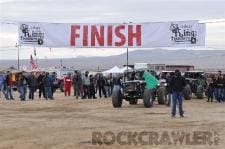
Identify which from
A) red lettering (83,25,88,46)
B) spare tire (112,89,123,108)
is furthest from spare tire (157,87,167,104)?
red lettering (83,25,88,46)

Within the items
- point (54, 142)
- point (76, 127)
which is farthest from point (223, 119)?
point (54, 142)

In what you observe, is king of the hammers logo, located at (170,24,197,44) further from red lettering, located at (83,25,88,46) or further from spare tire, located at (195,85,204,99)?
red lettering, located at (83,25,88,46)

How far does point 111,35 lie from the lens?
30.7 metres

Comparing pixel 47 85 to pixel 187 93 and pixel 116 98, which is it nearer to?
pixel 116 98

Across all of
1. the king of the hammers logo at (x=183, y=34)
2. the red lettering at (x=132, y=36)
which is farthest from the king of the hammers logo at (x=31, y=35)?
the king of the hammers logo at (x=183, y=34)

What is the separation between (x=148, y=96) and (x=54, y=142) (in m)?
11.4

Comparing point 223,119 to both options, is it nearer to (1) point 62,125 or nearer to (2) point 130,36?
(1) point 62,125

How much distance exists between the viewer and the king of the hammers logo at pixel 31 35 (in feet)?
99.1

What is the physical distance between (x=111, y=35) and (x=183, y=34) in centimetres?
352

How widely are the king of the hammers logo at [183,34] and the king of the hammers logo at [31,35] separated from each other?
6.44m

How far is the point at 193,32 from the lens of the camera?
2991cm

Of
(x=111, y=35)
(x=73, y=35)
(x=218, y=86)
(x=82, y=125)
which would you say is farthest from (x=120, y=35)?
(x=82, y=125)

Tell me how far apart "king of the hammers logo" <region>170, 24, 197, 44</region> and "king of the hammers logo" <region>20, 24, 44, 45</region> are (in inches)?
254

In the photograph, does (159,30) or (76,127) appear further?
(159,30)
